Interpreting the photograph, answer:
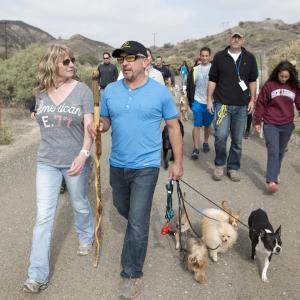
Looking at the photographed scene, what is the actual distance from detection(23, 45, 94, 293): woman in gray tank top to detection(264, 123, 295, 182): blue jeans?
333 cm

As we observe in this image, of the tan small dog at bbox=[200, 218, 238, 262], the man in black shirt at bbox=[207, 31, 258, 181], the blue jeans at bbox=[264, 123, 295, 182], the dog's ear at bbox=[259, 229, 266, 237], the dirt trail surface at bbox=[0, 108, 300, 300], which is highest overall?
the man in black shirt at bbox=[207, 31, 258, 181]

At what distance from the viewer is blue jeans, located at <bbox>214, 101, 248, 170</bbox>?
22.5ft

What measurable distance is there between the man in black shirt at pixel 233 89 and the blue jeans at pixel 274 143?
57cm

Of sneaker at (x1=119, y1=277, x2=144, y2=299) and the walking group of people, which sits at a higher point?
the walking group of people

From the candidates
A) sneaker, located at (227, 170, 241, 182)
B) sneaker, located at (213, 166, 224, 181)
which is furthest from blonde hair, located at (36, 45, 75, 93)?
sneaker, located at (227, 170, 241, 182)

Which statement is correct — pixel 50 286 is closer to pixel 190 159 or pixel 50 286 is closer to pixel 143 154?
pixel 143 154

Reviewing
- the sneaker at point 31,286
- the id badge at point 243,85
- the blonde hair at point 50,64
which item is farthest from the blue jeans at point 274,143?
the sneaker at point 31,286

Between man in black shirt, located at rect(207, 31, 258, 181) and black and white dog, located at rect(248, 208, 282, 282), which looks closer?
black and white dog, located at rect(248, 208, 282, 282)

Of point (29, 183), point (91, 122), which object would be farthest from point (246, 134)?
point (91, 122)

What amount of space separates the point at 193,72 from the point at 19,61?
1087cm

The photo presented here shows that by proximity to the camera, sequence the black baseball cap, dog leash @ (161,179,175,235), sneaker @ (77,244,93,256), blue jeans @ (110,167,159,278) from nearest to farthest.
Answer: the black baseball cap < blue jeans @ (110,167,159,278) < dog leash @ (161,179,175,235) < sneaker @ (77,244,93,256)

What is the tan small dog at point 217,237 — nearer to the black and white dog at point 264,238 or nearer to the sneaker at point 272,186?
the black and white dog at point 264,238

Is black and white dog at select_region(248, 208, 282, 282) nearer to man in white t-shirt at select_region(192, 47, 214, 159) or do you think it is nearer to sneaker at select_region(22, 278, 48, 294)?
sneaker at select_region(22, 278, 48, 294)

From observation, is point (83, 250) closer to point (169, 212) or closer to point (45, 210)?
point (45, 210)
